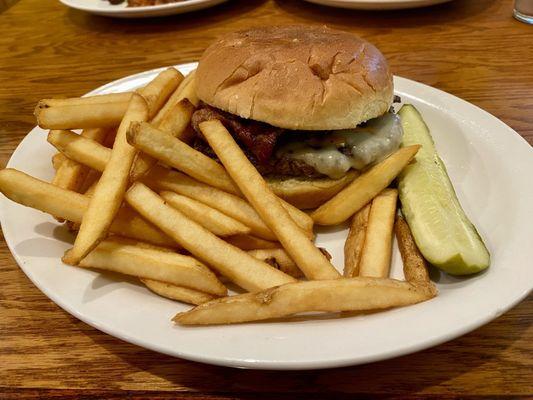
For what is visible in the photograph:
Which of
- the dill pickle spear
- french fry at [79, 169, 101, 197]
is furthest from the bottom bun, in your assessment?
french fry at [79, 169, 101, 197]

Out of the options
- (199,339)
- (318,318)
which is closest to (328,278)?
(318,318)

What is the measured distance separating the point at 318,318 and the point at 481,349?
1.62 feet

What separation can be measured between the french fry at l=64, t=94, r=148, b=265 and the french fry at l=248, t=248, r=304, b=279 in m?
0.49

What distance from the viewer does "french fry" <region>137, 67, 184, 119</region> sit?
2066 mm

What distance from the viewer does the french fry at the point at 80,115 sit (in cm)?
184

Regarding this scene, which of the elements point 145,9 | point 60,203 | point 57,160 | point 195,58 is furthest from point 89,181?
point 145,9

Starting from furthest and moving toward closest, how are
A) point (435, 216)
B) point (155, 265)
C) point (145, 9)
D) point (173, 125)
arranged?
point (145, 9) → point (173, 125) → point (435, 216) → point (155, 265)

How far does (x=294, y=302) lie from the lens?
1.34m

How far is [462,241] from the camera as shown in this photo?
1.61 m

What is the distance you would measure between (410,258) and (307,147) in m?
0.63

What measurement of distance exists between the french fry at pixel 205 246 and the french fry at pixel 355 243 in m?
0.27

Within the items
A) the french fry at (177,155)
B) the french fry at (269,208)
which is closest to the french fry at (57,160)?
the french fry at (177,155)

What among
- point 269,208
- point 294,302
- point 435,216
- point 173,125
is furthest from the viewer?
point 173,125

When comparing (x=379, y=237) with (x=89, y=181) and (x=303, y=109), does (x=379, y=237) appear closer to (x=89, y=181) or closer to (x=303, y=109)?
(x=303, y=109)
